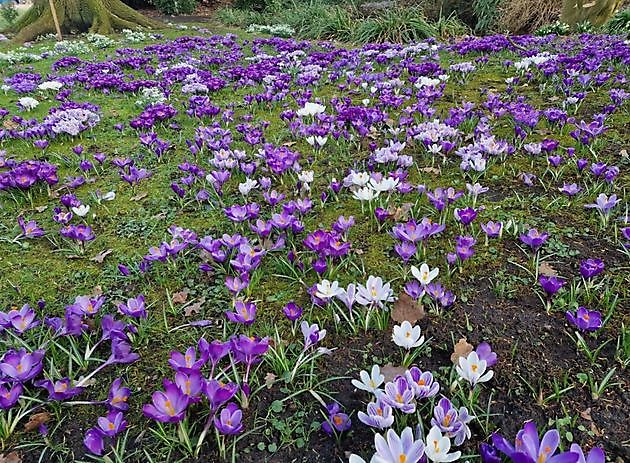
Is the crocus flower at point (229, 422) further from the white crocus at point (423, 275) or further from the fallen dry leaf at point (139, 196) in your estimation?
the fallen dry leaf at point (139, 196)

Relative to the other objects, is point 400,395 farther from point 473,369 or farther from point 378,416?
point 473,369

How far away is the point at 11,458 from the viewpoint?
146 centimetres

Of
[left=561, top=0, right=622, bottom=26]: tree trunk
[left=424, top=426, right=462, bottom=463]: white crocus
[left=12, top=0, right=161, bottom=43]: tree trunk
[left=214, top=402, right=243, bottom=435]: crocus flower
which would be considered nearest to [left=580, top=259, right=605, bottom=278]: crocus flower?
[left=424, top=426, right=462, bottom=463]: white crocus

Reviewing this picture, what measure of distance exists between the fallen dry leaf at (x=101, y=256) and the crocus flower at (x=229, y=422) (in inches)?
58.5

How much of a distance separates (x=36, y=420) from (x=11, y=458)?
13cm

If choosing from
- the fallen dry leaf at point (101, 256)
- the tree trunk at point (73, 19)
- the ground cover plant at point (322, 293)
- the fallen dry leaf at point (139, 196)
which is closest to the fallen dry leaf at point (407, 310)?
the ground cover plant at point (322, 293)

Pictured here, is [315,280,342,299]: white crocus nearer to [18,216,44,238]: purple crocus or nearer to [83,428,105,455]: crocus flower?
[83,428,105,455]: crocus flower

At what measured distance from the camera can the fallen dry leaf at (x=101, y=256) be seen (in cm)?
254

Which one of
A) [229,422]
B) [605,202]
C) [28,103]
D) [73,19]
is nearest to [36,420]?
[229,422]

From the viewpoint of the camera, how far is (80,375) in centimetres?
177

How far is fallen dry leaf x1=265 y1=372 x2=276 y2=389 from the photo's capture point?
64.7 inches

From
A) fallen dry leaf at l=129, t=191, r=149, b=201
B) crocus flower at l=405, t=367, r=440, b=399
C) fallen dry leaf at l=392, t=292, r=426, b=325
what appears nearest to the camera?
crocus flower at l=405, t=367, r=440, b=399

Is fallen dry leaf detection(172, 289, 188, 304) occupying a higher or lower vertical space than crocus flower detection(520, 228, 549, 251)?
lower

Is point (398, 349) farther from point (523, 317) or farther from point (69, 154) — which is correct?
point (69, 154)
